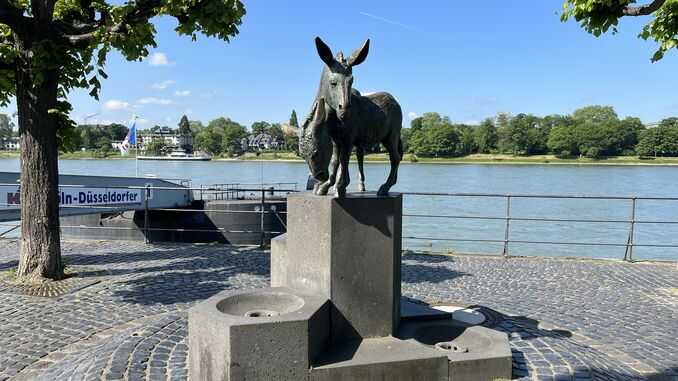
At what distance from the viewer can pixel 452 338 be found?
4.64 meters

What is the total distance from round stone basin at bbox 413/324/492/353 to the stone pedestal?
466 millimetres

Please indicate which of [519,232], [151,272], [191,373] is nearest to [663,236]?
[519,232]

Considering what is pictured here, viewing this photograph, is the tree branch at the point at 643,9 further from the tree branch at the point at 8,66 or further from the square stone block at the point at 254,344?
the tree branch at the point at 8,66

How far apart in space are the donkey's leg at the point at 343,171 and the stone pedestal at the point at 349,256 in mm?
84

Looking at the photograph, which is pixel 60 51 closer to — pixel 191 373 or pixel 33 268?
pixel 33 268

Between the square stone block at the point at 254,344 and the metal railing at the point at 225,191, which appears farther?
the metal railing at the point at 225,191

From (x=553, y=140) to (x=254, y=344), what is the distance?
8014 cm

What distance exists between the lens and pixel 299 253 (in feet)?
14.1

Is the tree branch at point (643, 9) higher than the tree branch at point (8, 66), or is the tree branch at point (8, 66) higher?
the tree branch at point (643, 9)

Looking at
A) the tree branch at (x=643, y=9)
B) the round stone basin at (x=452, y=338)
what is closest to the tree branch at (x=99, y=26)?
the round stone basin at (x=452, y=338)

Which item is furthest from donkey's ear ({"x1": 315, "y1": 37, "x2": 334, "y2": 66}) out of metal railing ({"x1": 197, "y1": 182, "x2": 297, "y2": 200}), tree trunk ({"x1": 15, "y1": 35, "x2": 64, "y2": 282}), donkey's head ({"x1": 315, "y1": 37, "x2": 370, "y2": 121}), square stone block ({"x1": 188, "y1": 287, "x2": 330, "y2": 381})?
metal railing ({"x1": 197, "y1": 182, "x2": 297, "y2": 200})

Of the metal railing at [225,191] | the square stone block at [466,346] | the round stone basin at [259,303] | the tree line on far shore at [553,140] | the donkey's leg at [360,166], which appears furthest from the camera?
the tree line on far shore at [553,140]

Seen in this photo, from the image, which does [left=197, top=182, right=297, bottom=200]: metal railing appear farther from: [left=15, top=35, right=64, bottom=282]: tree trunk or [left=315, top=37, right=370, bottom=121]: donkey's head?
[left=315, top=37, right=370, bottom=121]: donkey's head

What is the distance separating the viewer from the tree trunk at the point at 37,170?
757 cm
